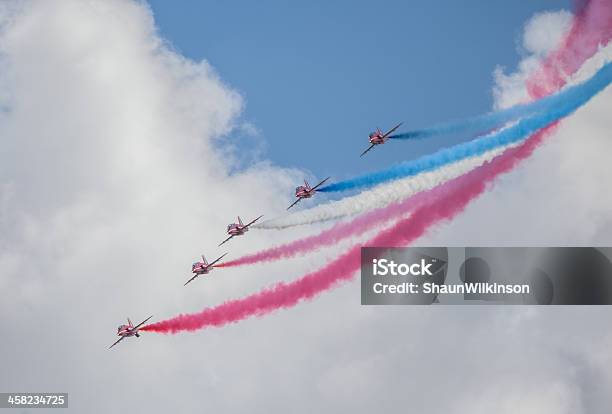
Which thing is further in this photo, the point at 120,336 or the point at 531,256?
the point at 120,336

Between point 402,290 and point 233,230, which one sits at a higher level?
point 233,230

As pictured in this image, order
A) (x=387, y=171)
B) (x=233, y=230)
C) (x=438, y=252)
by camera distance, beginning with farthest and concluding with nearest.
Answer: (x=233, y=230), (x=438, y=252), (x=387, y=171)

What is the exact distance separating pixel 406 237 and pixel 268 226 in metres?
16.1

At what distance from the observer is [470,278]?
12181 centimetres

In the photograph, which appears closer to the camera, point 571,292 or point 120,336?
point 571,292

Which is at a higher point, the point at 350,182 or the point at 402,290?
the point at 350,182

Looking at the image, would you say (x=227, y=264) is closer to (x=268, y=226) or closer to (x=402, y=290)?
(x=268, y=226)

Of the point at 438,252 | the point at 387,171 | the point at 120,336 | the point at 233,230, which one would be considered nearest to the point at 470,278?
the point at 438,252

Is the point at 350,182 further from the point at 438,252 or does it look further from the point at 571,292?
the point at 571,292

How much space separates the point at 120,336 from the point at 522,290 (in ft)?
142

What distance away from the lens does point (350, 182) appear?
118 m

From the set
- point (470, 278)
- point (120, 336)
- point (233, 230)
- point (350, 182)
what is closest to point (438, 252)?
point (470, 278)

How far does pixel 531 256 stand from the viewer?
→ 124 m

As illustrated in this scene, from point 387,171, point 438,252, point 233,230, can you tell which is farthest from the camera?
point 233,230
